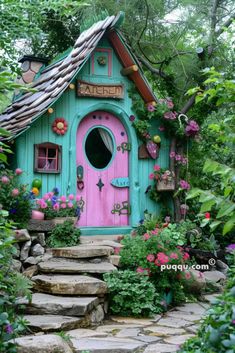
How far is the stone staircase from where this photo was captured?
17.6 feet

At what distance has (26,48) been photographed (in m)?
13.3

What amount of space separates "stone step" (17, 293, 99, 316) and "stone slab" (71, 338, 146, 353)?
0.65 meters

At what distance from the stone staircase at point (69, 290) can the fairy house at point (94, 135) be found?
1586 millimetres

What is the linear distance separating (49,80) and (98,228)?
2918mm

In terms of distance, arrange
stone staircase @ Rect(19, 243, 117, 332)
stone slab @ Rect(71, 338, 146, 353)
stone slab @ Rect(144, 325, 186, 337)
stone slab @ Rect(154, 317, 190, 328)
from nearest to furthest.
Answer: stone slab @ Rect(71, 338, 146, 353) → stone slab @ Rect(144, 325, 186, 337) → stone staircase @ Rect(19, 243, 117, 332) → stone slab @ Rect(154, 317, 190, 328)

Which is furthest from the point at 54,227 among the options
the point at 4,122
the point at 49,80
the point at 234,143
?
the point at 234,143

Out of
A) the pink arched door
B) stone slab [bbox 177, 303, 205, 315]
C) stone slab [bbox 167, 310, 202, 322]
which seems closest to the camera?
stone slab [bbox 167, 310, 202, 322]

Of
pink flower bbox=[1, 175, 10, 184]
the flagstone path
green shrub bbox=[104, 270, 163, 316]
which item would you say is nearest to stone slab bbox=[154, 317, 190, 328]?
the flagstone path

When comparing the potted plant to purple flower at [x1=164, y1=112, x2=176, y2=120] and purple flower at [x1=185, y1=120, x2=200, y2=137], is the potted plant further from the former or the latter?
purple flower at [x1=164, y1=112, x2=176, y2=120]

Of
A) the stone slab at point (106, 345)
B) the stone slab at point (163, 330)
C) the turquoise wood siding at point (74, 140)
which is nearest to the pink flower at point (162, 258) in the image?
the stone slab at point (163, 330)

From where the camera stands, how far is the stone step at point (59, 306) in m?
5.49

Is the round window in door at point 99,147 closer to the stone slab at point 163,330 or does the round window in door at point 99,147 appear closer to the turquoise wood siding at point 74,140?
the turquoise wood siding at point 74,140

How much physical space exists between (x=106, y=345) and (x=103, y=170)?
15.7 feet

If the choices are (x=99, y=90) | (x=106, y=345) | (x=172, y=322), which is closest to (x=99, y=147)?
(x=99, y=90)
